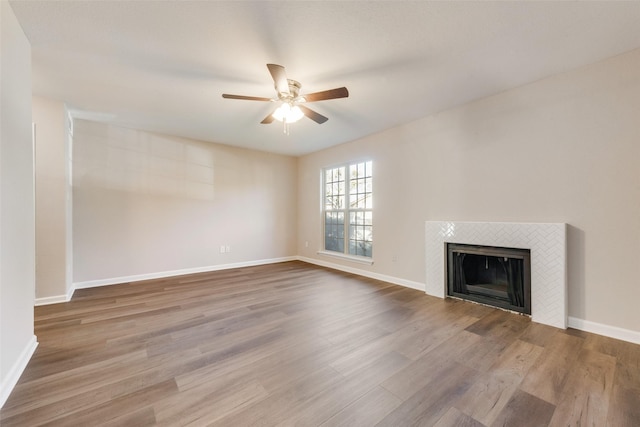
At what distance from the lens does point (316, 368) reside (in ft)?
5.98

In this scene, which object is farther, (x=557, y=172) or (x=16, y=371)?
(x=557, y=172)

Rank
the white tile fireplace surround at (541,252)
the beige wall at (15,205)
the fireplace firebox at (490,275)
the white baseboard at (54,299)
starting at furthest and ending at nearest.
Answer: the white baseboard at (54,299) → the fireplace firebox at (490,275) → the white tile fireplace surround at (541,252) → the beige wall at (15,205)

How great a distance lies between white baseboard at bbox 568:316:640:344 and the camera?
2175 millimetres

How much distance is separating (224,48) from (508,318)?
388 cm

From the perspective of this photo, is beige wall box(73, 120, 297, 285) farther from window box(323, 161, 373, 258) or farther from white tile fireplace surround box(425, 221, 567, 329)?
white tile fireplace surround box(425, 221, 567, 329)

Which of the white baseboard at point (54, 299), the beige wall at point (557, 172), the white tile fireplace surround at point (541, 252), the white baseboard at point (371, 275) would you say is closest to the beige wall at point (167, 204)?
the white baseboard at point (54, 299)

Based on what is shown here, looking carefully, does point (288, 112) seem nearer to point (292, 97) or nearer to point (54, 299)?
point (292, 97)

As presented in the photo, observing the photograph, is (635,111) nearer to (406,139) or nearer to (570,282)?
(570,282)

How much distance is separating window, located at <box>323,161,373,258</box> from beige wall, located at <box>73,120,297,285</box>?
1162 mm

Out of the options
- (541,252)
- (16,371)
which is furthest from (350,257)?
(16,371)

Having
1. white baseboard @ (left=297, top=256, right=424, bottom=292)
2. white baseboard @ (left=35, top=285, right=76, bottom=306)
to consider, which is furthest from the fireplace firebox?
white baseboard @ (left=35, top=285, right=76, bottom=306)

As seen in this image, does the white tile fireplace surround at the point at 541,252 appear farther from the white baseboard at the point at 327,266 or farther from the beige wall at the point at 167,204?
the beige wall at the point at 167,204

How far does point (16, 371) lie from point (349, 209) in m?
4.48

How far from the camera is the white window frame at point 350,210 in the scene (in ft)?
15.3
